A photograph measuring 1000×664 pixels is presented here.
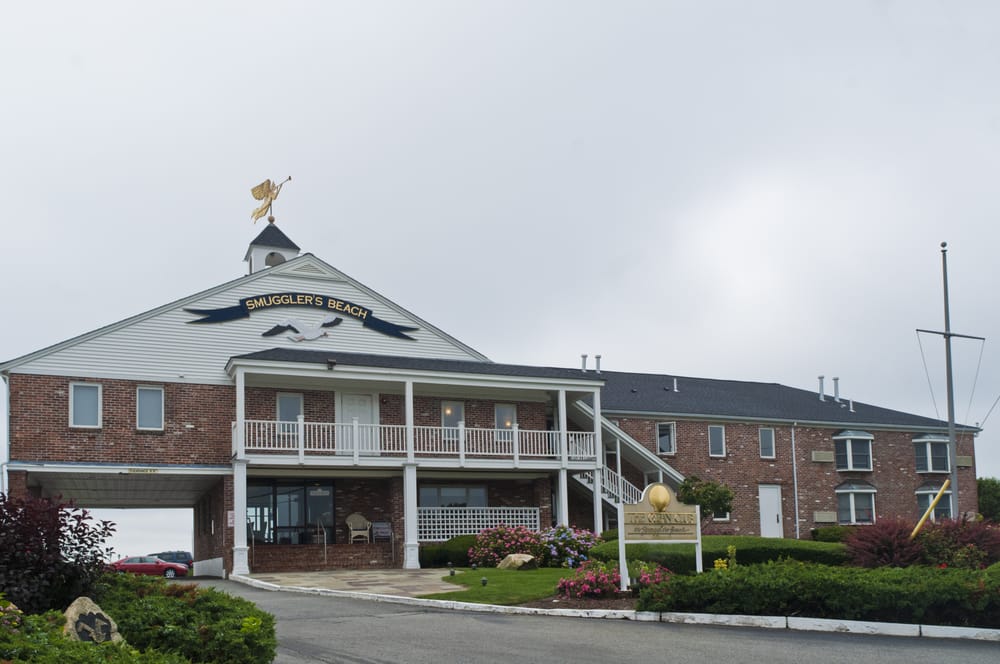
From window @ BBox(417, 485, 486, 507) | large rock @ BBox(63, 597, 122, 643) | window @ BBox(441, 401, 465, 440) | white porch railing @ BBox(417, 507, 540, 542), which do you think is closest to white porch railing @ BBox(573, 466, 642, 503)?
white porch railing @ BBox(417, 507, 540, 542)

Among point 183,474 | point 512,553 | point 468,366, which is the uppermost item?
point 468,366

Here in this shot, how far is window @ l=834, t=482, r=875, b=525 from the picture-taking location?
133 feet

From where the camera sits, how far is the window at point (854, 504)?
40531 millimetres

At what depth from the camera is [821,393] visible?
45156mm

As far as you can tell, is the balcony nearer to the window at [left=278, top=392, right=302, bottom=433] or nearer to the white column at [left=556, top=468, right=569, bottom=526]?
the white column at [left=556, top=468, right=569, bottom=526]

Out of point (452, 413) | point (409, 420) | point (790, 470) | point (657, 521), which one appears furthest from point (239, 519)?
point (790, 470)

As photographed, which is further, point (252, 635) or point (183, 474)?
point (183, 474)

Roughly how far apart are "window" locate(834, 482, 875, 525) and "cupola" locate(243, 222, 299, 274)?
867 inches

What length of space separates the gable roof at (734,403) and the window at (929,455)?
22.8 inches

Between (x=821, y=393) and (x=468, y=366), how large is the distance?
64.3 ft

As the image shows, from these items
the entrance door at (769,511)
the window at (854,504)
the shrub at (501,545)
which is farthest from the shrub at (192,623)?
the window at (854,504)

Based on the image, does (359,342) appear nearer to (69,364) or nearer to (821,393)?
(69,364)

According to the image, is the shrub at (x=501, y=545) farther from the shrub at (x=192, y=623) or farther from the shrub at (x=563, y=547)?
the shrub at (x=192, y=623)

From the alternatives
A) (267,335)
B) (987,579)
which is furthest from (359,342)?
(987,579)
